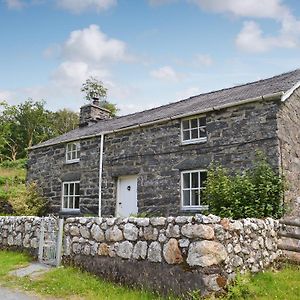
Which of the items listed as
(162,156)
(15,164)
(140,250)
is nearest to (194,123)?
(162,156)

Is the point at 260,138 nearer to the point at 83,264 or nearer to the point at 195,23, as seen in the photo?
the point at 195,23

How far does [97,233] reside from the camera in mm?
7348

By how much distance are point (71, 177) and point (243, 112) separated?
28.7 ft

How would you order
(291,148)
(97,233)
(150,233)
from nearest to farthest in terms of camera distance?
(150,233) < (97,233) < (291,148)

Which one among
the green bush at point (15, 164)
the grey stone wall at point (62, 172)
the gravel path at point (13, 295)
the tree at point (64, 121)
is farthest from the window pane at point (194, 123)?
the tree at point (64, 121)

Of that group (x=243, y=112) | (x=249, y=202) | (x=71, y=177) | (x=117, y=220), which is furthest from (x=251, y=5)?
(x=71, y=177)

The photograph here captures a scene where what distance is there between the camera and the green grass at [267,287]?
5.59 metres

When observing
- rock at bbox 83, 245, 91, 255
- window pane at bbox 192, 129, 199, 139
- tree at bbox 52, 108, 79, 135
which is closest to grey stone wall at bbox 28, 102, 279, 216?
window pane at bbox 192, 129, 199, 139

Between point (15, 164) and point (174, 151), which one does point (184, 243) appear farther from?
point (15, 164)

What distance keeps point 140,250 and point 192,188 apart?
6062mm

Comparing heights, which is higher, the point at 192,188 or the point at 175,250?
the point at 192,188

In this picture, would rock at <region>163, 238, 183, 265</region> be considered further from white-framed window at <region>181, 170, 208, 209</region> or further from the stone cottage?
white-framed window at <region>181, 170, 208, 209</region>

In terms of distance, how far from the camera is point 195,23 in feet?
32.3

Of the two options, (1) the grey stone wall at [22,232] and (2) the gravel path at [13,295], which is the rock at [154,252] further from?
(1) the grey stone wall at [22,232]
